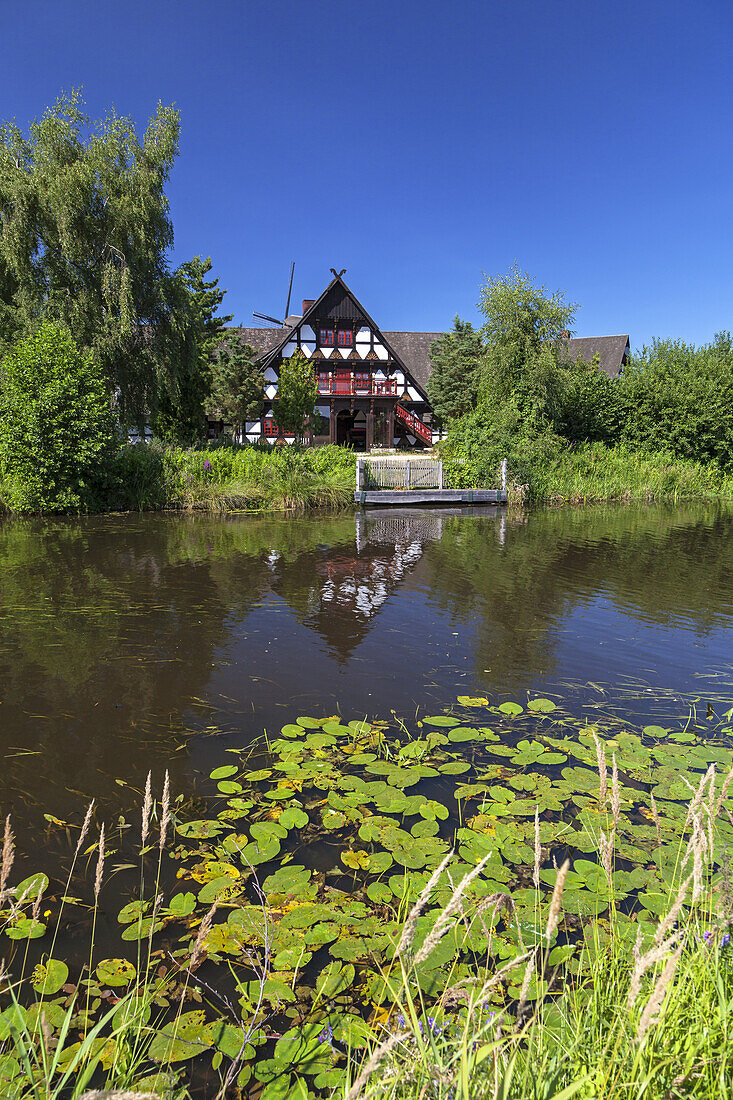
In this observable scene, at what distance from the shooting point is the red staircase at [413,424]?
36.3 m

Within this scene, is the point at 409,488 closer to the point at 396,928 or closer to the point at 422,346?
the point at 396,928

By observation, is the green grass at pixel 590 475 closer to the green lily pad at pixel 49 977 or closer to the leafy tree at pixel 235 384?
the leafy tree at pixel 235 384

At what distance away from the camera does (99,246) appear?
22797 mm

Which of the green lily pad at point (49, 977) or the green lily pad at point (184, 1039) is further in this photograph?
the green lily pad at point (49, 977)

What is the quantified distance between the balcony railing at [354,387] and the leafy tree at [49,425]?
18.4 metres

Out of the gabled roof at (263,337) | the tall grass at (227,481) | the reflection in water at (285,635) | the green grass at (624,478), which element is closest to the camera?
the reflection in water at (285,635)

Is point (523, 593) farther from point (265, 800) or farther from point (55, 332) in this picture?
point (55, 332)

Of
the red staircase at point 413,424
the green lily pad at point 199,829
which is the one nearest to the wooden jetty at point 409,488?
the red staircase at point 413,424

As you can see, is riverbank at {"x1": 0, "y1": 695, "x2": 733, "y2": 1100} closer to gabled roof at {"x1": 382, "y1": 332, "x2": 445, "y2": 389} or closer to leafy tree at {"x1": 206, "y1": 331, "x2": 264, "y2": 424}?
leafy tree at {"x1": 206, "y1": 331, "x2": 264, "y2": 424}

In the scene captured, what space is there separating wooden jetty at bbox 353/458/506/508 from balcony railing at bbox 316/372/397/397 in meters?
12.7

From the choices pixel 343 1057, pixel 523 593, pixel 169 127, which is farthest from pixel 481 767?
pixel 169 127

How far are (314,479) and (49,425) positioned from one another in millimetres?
8104

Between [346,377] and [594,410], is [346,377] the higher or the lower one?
the higher one

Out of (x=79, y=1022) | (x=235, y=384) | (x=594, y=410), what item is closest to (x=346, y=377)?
(x=235, y=384)
